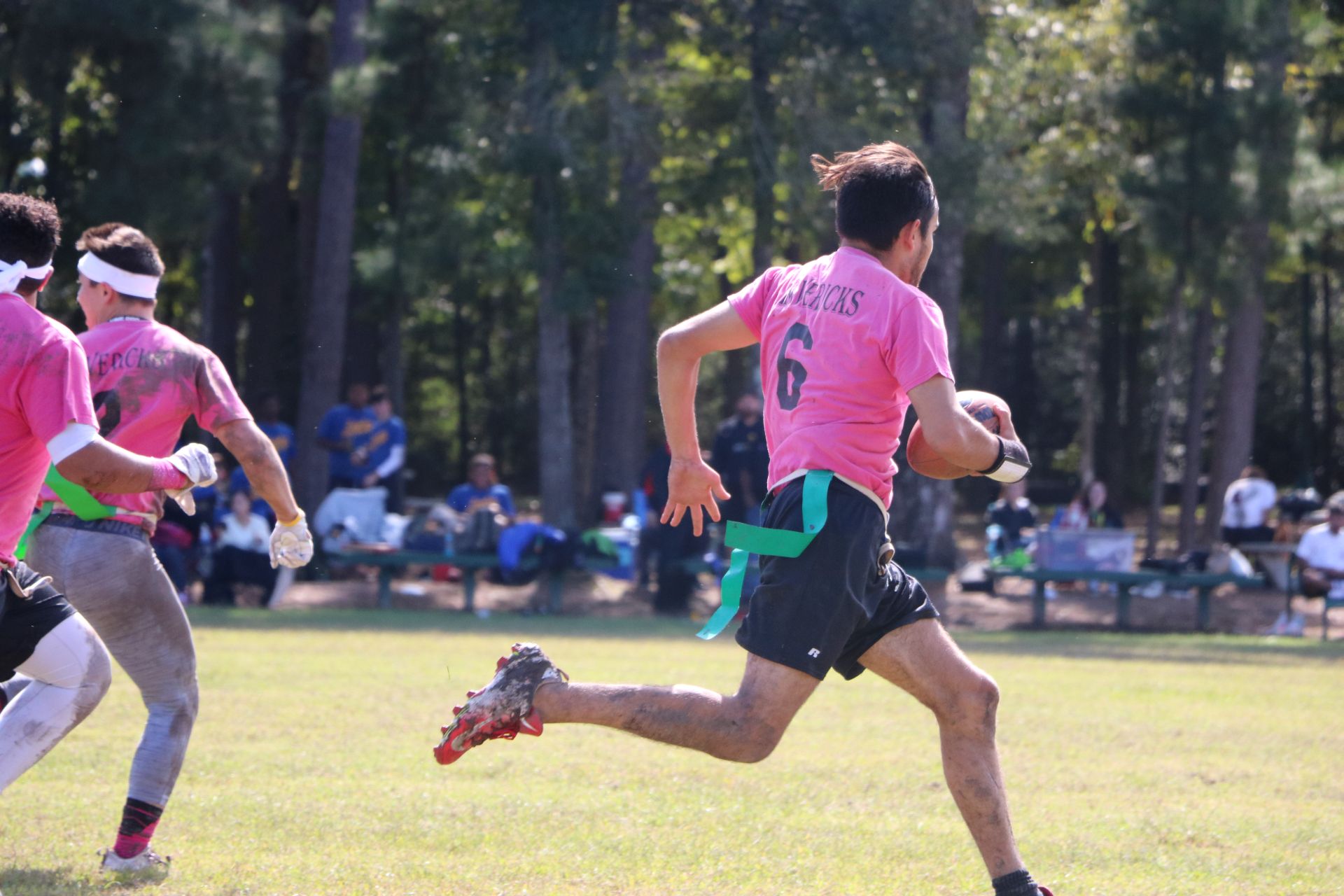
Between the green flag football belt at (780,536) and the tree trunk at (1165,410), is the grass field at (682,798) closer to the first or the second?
the green flag football belt at (780,536)

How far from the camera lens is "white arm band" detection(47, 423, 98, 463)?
4344mm

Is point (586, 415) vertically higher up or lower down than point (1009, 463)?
higher up

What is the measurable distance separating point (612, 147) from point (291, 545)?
46.0 ft

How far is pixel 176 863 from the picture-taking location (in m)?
5.61

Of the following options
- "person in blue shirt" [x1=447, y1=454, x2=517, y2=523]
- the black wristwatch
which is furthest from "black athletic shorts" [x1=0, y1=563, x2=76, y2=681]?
"person in blue shirt" [x1=447, y1=454, x2=517, y2=523]

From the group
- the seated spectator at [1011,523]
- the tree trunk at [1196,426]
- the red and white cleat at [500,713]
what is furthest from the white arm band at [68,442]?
the tree trunk at [1196,426]

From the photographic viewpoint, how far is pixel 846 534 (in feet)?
14.4

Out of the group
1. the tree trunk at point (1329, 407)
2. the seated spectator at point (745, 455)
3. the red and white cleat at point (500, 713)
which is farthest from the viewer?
the tree trunk at point (1329, 407)

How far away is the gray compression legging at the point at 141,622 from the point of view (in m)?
5.34

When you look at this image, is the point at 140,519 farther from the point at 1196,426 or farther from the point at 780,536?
the point at 1196,426

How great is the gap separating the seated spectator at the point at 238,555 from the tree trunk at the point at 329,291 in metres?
3.53

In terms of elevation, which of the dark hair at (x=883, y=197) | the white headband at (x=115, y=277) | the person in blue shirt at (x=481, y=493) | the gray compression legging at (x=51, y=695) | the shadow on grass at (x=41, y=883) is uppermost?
the dark hair at (x=883, y=197)

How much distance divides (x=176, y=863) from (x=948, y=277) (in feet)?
51.1

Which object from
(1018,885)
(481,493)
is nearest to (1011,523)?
(481,493)
